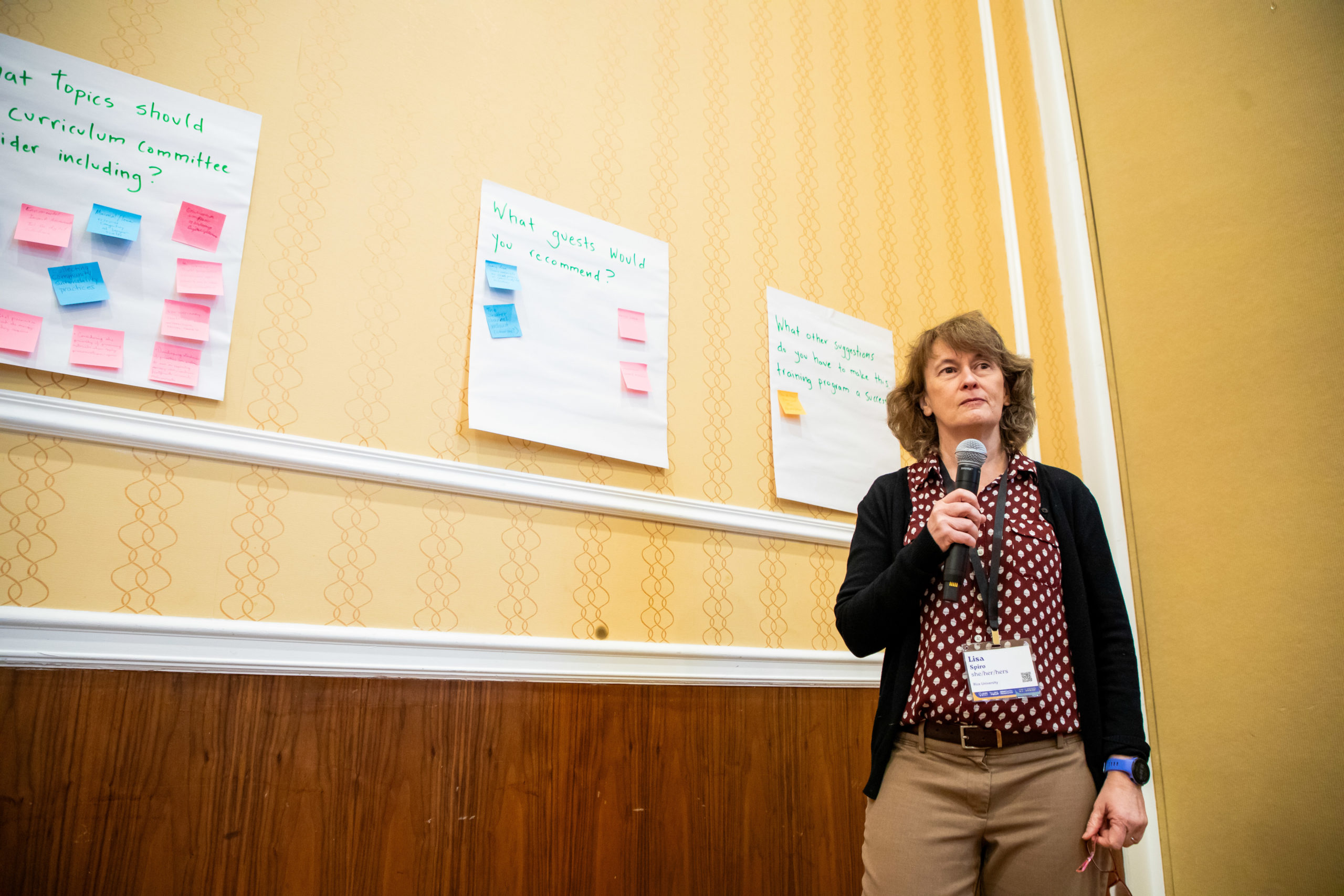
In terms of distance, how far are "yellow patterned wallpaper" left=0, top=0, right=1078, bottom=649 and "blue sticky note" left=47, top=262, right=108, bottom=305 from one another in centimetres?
15

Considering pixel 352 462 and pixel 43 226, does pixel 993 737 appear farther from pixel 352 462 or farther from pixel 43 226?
pixel 43 226

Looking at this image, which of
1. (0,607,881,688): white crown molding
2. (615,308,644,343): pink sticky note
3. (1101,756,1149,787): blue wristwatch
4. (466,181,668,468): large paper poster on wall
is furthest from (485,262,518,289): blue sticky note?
(1101,756,1149,787): blue wristwatch

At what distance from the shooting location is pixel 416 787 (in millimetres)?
1566

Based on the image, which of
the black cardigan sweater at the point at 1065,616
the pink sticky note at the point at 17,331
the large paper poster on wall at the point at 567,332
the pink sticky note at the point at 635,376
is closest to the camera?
the black cardigan sweater at the point at 1065,616

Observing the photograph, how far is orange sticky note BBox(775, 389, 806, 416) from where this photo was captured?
2.28m

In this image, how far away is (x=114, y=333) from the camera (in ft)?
4.85

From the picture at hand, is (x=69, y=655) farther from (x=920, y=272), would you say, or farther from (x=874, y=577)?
(x=920, y=272)

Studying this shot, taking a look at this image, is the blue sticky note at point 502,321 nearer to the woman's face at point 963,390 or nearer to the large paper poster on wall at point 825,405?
the large paper poster on wall at point 825,405

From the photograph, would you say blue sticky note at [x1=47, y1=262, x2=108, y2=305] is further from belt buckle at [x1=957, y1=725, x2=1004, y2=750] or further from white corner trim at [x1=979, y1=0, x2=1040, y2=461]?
white corner trim at [x1=979, y1=0, x2=1040, y2=461]

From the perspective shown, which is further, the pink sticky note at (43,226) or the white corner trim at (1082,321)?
the white corner trim at (1082,321)

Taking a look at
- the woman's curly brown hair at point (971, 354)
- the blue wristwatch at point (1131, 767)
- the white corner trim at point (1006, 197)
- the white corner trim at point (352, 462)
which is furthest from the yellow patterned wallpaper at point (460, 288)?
the blue wristwatch at point (1131, 767)

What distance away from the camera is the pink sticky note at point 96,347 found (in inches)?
56.7

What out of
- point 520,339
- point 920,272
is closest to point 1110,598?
point 520,339

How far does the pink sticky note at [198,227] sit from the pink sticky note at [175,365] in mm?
205
